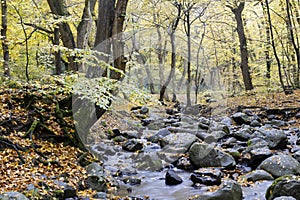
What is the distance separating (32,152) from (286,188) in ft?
17.3

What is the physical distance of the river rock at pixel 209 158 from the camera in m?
8.05

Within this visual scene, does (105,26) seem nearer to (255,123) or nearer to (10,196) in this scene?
(10,196)

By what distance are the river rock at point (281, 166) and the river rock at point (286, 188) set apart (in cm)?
128

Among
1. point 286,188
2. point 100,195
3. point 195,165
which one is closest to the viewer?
point 286,188

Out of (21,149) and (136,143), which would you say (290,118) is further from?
(21,149)

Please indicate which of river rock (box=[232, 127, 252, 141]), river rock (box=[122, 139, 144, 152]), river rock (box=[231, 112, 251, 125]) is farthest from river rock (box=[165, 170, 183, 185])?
river rock (box=[231, 112, 251, 125])

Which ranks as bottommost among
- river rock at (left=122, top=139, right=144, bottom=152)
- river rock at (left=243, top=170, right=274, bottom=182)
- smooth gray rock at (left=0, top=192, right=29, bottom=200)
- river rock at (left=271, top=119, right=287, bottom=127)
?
river rock at (left=243, top=170, right=274, bottom=182)

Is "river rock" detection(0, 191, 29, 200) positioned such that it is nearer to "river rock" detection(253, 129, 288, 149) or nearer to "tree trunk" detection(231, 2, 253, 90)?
"river rock" detection(253, 129, 288, 149)

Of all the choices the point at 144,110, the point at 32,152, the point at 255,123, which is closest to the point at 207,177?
the point at 32,152

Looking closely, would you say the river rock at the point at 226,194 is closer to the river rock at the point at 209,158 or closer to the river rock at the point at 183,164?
Result: the river rock at the point at 209,158

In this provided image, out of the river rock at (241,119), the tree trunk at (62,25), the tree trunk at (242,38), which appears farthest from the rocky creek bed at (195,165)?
the tree trunk at (242,38)

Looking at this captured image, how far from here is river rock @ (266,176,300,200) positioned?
540cm

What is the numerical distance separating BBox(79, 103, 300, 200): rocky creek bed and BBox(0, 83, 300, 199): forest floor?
735mm

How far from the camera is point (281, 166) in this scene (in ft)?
22.9
